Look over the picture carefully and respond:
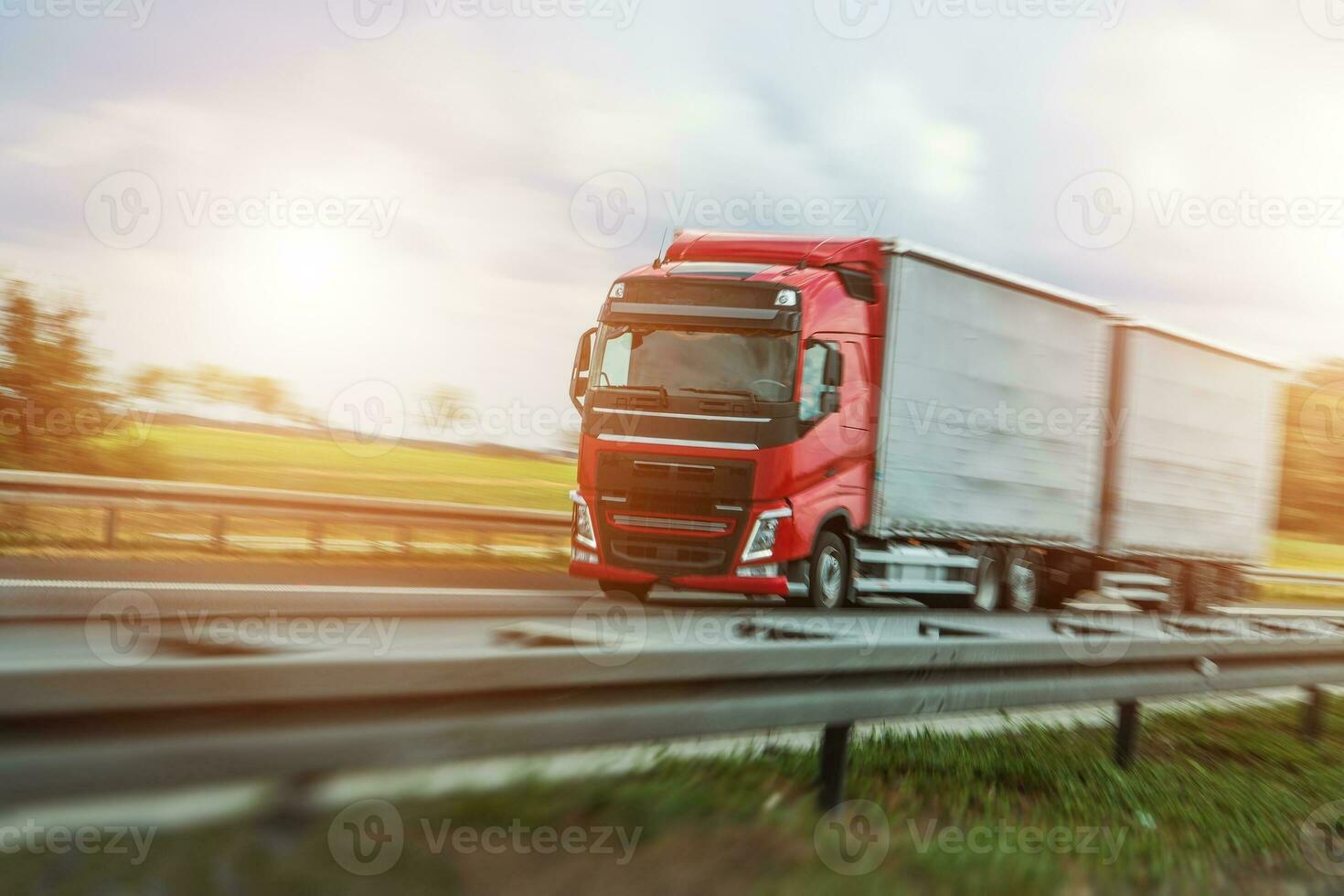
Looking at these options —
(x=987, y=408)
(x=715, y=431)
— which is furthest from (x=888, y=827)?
(x=987, y=408)

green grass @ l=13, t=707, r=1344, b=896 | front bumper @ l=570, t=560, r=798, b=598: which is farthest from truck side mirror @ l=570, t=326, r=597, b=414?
green grass @ l=13, t=707, r=1344, b=896

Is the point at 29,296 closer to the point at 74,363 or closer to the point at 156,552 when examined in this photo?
the point at 74,363

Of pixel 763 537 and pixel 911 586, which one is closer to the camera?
pixel 763 537

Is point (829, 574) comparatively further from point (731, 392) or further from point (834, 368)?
point (731, 392)

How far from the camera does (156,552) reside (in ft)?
48.0

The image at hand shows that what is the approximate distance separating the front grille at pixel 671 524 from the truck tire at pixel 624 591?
717mm

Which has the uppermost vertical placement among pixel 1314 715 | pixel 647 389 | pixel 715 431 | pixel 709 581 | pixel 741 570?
pixel 647 389

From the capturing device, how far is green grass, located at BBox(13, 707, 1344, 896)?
2.92 m

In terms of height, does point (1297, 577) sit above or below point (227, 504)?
below

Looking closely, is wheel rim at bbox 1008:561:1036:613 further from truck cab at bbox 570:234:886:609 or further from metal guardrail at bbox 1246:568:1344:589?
metal guardrail at bbox 1246:568:1344:589

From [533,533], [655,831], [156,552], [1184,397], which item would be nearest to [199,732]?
[655,831]

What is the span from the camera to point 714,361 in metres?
11.8

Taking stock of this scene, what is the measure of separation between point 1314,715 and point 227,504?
11724 mm

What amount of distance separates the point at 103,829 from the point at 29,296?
1671cm
